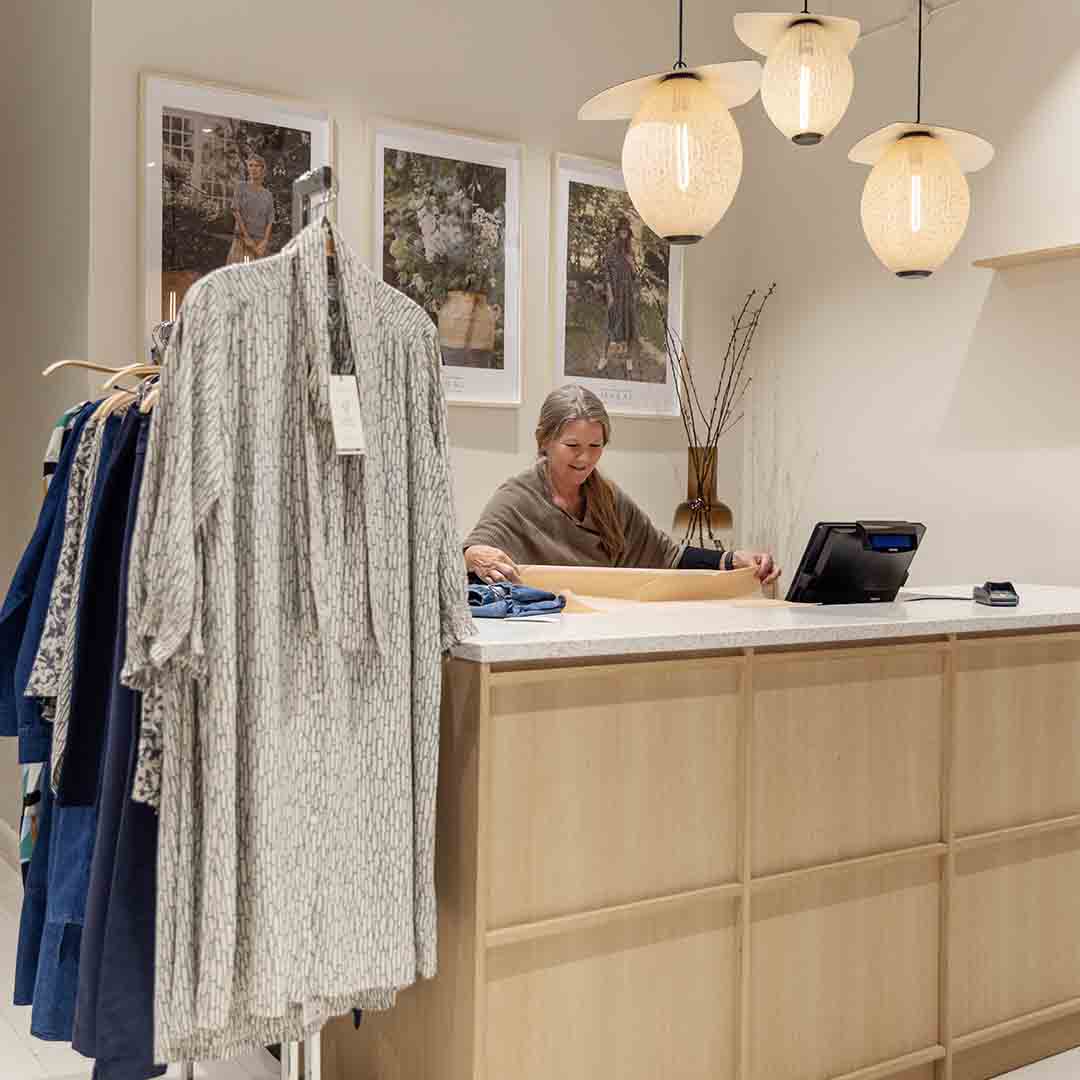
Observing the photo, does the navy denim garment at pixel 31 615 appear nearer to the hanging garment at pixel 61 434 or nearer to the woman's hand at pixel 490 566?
the hanging garment at pixel 61 434

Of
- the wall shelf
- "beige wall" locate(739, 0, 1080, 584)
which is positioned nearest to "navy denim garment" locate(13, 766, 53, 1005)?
"beige wall" locate(739, 0, 1080, 584)

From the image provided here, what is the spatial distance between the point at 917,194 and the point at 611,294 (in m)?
1.82

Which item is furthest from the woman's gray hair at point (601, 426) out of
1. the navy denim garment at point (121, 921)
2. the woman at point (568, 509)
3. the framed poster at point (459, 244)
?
the navy denim garment at point (121, 921)

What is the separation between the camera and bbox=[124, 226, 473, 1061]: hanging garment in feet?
5.62

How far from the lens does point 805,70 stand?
257 centimetres

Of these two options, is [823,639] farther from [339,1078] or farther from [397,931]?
[339,1078]

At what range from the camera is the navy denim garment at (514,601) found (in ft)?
7.97

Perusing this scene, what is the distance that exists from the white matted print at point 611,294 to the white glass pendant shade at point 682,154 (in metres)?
1.81

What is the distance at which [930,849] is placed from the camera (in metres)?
2.54

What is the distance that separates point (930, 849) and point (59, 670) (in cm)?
174

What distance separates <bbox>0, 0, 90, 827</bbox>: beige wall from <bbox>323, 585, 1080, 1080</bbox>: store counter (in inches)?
80.3

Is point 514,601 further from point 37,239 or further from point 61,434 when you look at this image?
point 37,239

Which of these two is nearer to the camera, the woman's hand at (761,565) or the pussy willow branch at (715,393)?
the woman's hand at (761,565)

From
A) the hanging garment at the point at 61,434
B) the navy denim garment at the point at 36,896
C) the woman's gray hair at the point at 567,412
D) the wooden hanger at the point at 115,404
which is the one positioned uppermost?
the woman's gray hair at the point at 567,412
